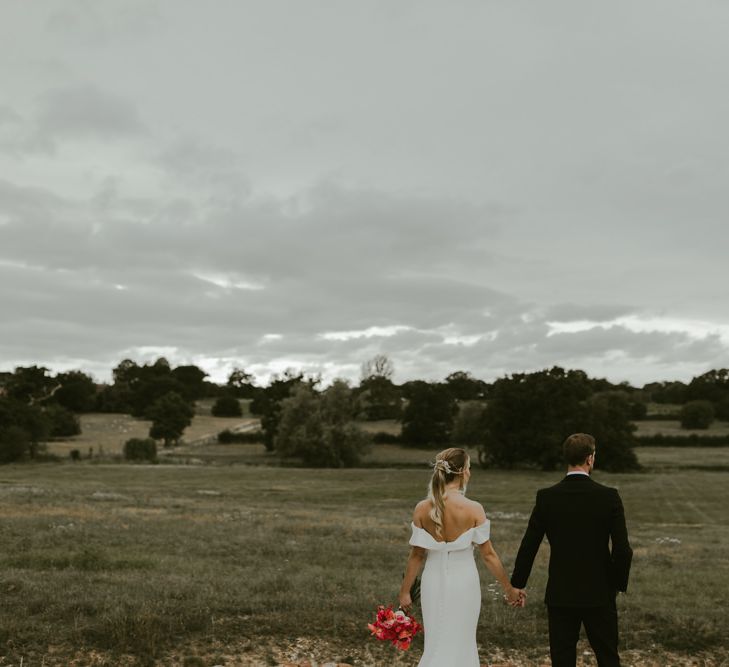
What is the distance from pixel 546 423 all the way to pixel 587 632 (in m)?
76.0

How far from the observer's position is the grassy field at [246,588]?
932 centimetres

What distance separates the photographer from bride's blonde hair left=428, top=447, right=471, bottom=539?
730cm

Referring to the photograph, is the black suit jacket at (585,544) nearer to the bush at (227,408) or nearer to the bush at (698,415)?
the bush at (698,415)

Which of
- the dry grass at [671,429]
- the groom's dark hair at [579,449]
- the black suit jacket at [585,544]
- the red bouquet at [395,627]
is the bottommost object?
the dry grass at [671,429]

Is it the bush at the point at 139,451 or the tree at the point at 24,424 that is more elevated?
the tree at the point at 24,424

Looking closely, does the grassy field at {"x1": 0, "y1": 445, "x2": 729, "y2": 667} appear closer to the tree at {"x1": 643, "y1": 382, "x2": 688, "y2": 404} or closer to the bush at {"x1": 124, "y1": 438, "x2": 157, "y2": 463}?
the bush at {"x1": 124, "y1": 438, "x2": 157, "y2": 463}

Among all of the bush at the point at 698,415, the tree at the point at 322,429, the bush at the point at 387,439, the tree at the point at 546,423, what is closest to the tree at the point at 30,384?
the tree at the point at 322,429

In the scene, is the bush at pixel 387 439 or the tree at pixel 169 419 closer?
the bush at pixel 387 439

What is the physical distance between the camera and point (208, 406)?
488ft

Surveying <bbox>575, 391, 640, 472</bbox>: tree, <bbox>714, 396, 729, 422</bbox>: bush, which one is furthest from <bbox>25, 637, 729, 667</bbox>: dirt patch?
<bbox>714, 396, 729, 422</bbox>: bush

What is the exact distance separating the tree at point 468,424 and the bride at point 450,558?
81.8 m

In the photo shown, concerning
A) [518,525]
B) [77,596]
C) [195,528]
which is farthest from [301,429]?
[77,596]

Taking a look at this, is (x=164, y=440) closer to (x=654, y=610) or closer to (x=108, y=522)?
(x=108, y=522)

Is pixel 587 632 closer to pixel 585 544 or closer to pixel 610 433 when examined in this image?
pixel 585 544
